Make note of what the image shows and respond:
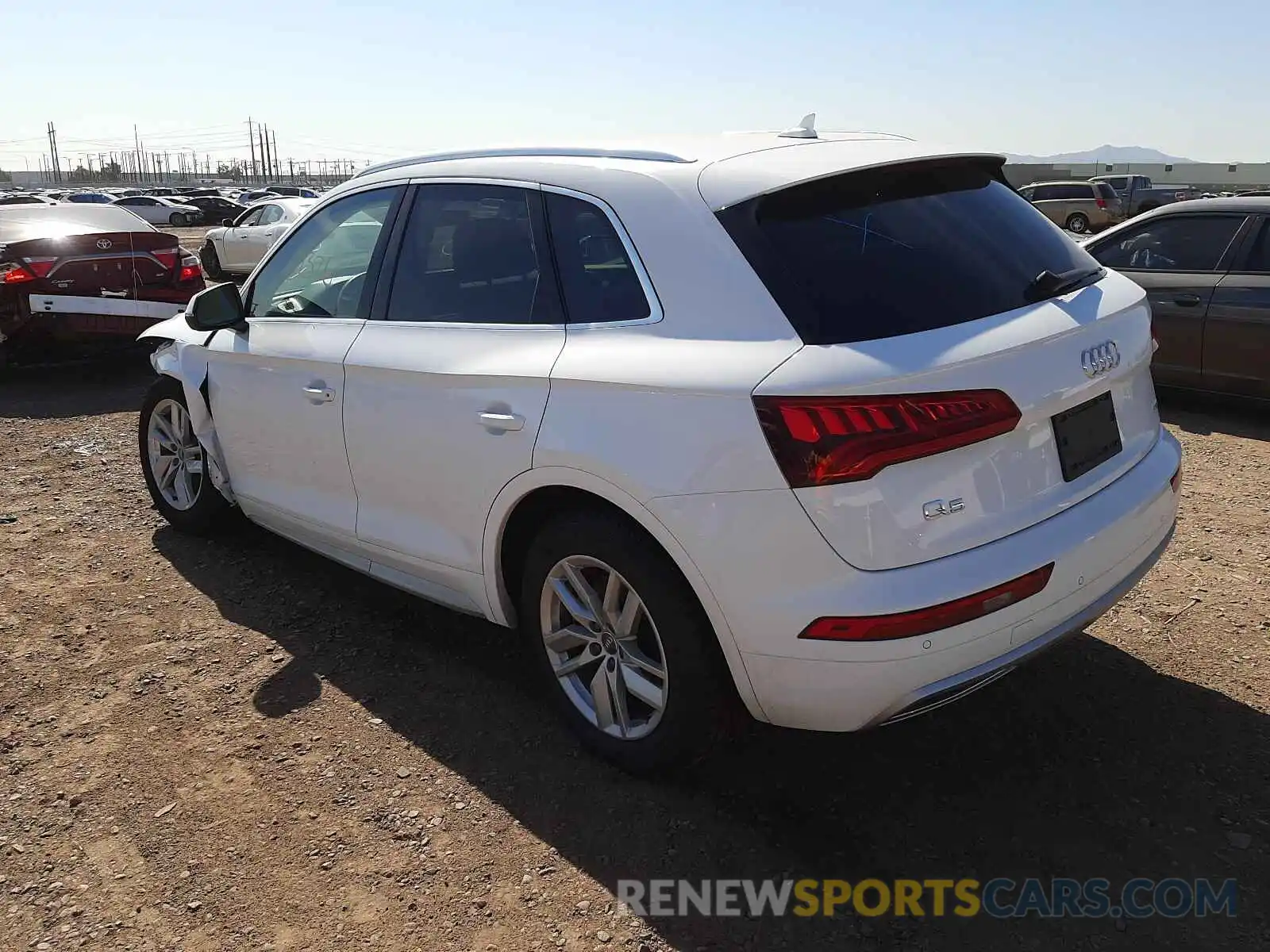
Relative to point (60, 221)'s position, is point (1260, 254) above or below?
below

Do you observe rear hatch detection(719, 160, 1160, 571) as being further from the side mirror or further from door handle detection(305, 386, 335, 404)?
the side mirror

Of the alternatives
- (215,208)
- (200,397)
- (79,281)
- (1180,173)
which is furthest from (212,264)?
(1180,173)

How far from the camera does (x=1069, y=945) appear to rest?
2361mm

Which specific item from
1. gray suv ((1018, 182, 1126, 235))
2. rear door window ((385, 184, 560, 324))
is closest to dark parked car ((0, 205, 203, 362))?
rear door window ((385, 184, 560, 324))

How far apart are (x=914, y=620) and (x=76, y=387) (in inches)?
340

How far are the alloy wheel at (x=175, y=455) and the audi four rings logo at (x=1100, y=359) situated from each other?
390 centimetres

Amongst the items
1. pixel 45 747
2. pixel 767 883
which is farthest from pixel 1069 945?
pixel 45 747

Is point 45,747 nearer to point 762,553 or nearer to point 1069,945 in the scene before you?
point 762,553

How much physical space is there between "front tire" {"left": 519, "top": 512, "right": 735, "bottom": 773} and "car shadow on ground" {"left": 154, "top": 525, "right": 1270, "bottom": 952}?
17cm

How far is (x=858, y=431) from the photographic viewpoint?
90.3 inches

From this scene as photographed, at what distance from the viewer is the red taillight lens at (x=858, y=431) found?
2295mm

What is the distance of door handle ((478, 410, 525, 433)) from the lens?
2.91 m

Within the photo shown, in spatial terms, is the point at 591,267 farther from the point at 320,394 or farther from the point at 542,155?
the point at 320,394

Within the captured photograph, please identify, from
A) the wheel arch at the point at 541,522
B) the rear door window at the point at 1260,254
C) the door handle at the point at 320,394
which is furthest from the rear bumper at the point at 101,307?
the rear door window at the point at 1260,254
